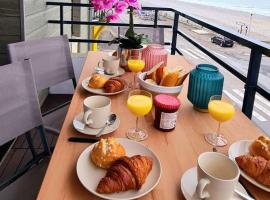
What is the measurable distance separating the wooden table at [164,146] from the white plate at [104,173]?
0.02 metres

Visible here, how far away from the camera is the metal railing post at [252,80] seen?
142cm

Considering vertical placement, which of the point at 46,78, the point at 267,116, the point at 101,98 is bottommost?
the point at 267,116

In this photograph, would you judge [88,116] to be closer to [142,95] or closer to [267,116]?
[142,95]

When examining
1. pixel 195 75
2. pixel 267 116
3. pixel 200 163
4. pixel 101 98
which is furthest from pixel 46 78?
pixel 267 116

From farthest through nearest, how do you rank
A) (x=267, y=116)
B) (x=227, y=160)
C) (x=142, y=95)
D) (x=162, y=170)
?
(x=267, y=116), (x=142, y=95), (x=162, y=170), (x=227, y=160)

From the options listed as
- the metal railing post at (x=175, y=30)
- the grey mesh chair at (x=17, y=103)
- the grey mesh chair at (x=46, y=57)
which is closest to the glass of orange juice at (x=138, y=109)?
the grey mesh chair at (x=17, y=103)

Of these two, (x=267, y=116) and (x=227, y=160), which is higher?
(x=227, y=160)

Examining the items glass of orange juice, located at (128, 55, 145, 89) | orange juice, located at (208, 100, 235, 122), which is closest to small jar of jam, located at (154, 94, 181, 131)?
orange juice, located at (208, 100, 235, 122)

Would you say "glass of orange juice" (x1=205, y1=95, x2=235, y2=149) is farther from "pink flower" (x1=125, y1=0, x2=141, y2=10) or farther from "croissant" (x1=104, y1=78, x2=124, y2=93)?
"pink flower" (x1=125, y1=0, x2=141, y2=10)

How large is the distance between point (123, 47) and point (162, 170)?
1.00 m

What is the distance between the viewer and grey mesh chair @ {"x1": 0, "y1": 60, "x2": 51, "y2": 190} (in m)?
1.15

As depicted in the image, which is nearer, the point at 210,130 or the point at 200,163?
the point at 200,163

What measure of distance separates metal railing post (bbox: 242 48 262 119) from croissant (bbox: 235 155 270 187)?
73 centimetres

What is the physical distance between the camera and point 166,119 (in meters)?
1.02
